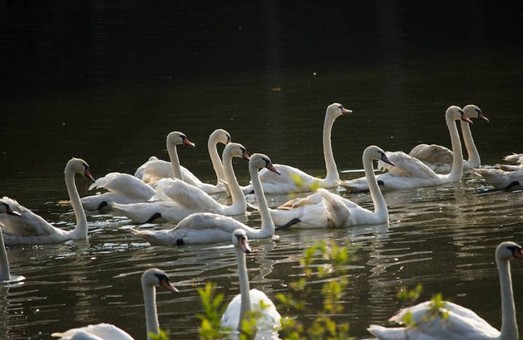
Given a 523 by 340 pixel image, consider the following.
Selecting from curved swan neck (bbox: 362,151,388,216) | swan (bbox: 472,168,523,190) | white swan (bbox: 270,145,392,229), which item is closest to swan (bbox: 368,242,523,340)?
white swan (bbox: 270,145,392,229)

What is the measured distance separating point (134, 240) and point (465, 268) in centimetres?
402

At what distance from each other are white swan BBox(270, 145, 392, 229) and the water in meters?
0.16

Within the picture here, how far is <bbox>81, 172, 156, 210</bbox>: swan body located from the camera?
1691 cm

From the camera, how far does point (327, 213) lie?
14789 mm

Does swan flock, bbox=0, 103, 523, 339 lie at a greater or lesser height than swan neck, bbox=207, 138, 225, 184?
lesser

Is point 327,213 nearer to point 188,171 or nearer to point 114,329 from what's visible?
point 188,171

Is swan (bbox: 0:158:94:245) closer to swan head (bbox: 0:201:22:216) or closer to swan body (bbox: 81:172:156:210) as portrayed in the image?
swan head (bbox: 0:201:22:216)

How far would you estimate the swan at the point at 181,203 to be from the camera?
51.7 feet

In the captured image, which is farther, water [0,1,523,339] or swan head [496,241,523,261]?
water [0,1,523,339]

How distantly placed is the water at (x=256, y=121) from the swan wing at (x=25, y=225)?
177 millimetres

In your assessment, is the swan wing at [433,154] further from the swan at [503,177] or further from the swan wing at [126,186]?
the swan wing at [126,186]

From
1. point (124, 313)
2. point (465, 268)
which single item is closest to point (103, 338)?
point (124, 313)

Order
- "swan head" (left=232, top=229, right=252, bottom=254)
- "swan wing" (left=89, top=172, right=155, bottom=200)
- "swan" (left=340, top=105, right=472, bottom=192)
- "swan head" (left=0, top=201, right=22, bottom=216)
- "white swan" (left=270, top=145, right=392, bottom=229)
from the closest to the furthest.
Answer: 1. "swan head" (left=232, top=229, right=252, bottom=254)
2. "swan head" (left=0, top=201, right=22, bottom=216)
3. "white swan" (left=270, top=145, right=392, bottom=229)
4. "swan wing" (left=89, top=172, right=155, bottom=200)
5. "swan" (left=340, top=105, right=472, bottom=192)

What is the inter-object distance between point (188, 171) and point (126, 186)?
1.21m
